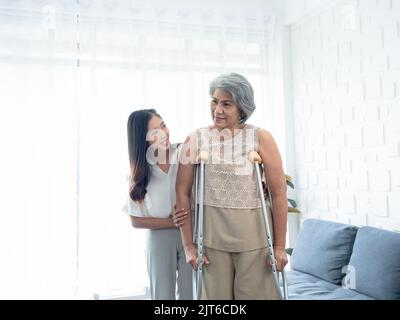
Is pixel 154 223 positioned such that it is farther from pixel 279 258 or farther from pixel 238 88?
pixel 238 88

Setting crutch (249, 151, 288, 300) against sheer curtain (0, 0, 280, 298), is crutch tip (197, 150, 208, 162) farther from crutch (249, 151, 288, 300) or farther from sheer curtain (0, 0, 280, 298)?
sheer curtain (0, 0, 280, 298)

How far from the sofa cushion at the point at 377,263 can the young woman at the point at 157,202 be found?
47.3 inches

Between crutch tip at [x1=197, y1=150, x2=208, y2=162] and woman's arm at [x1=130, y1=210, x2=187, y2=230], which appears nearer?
crutch tip at [x1=197, y1=150, x2=208, y2=162]

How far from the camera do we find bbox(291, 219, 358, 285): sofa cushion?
2.95m

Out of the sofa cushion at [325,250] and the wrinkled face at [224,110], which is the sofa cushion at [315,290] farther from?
the wrinkled face at [224,110]

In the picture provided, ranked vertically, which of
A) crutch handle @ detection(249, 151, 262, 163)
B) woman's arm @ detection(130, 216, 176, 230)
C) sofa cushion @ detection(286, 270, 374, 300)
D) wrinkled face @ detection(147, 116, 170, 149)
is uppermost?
wrinkled face @ detection(147, 116, 170, 149)

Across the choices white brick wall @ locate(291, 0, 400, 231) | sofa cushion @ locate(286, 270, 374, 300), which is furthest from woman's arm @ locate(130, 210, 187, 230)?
white brick wall @ locate(291, 0, 400, 231)

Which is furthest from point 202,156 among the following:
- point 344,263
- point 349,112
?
point 349,112

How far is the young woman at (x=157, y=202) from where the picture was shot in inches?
78.0

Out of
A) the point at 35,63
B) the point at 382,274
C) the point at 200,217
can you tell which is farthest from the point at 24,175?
the point at 382,274

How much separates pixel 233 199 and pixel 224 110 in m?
0.38

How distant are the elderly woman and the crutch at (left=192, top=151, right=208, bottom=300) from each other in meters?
0.03

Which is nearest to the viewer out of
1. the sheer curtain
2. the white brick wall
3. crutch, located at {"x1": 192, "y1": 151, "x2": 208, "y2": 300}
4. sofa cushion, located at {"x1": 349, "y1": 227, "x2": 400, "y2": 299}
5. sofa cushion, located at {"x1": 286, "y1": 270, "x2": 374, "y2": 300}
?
crutch, located at {"x1": 192, "y1": 151, "x2": 208, "y2": 300}

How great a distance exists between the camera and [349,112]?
3.29m
